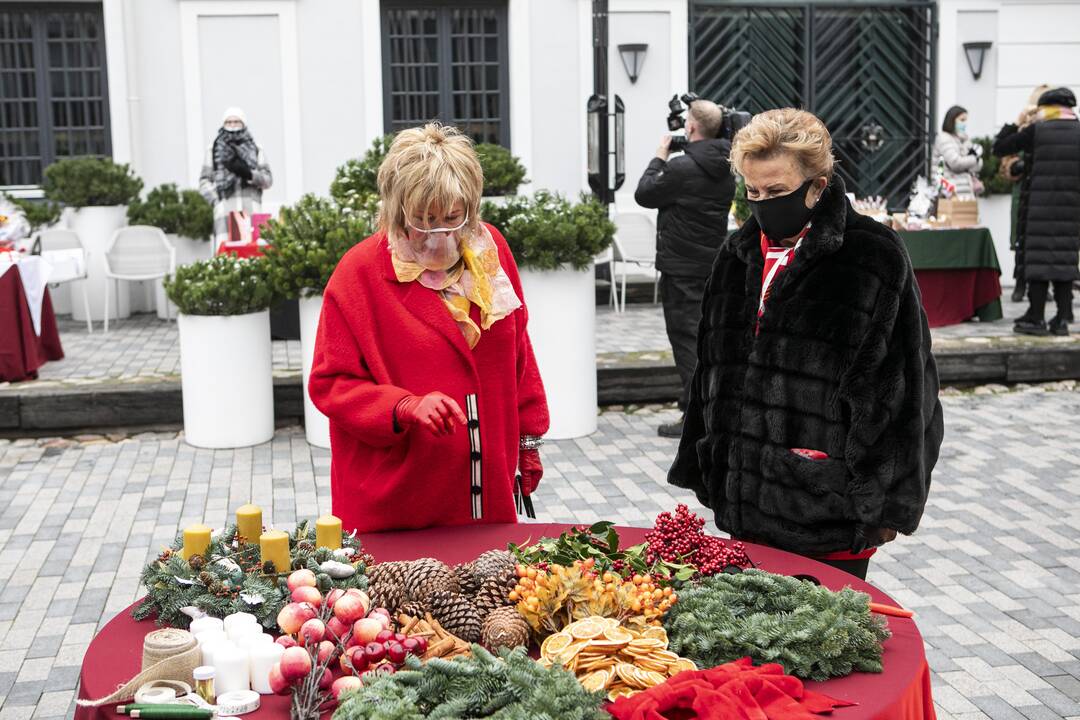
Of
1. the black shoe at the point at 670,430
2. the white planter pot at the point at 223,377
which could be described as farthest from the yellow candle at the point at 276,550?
the black shoe at the point at 670,430

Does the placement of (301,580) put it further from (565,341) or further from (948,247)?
(948,247)

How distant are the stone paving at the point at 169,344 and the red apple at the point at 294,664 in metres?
6.84

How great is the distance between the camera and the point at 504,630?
2.29 meters

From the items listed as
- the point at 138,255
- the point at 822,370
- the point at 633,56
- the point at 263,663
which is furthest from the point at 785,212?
the point at 633,56

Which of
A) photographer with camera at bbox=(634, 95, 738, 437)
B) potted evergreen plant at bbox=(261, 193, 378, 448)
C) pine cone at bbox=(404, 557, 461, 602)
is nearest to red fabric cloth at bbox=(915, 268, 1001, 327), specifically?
photographer with camera at bbox=(634, 95, 738, 437)

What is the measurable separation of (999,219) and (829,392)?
1280cm

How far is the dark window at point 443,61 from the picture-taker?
13891 mm

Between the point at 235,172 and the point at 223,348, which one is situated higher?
the point at 235,172

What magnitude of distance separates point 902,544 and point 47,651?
149 inches

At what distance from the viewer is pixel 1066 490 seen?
680cm

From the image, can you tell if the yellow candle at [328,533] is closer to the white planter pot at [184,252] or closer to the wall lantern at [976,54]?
the white planter pot at [184,252]

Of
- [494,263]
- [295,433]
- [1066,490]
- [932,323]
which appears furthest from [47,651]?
[932,323]

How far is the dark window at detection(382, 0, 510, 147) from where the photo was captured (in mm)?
13891

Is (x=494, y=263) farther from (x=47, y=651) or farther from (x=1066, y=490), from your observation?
(x=1066, y=490)
